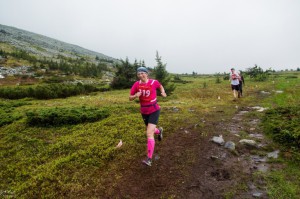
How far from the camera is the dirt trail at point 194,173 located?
5281 millimetres

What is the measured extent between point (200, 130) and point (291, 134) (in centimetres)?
375

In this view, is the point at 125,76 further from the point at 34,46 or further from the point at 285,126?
the point at 34,46

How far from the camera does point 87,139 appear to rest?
29.8 ft

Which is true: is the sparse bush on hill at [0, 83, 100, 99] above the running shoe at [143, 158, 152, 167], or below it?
above

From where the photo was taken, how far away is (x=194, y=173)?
243 inches

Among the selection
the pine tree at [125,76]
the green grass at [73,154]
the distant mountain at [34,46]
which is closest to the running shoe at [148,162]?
the green grass at [73,154]

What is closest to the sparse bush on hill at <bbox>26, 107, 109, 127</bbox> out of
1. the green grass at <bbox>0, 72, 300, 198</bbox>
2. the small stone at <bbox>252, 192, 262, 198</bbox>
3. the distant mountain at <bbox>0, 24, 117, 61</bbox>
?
the green grass at <bbox>0, 72, 300, 198</bbox>

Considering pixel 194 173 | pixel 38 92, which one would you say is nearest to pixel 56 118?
pixel 194 173

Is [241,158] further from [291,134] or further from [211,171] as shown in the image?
[291,134]

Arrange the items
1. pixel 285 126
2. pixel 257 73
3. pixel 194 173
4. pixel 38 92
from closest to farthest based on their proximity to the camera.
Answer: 1. pixel 194 173
2. pixel 285 126
3. pixel 38 92
4. pixel 257 73

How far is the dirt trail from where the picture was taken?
5.28 metres

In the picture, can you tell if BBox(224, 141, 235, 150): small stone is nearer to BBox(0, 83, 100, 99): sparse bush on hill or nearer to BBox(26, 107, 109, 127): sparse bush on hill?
BBox(26, 107, 109, 127): sparse bush on hill

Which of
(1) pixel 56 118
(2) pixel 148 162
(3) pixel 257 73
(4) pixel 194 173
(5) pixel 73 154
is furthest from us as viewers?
(3) pixel 257 73

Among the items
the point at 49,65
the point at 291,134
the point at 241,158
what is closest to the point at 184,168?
the point at 241,158
